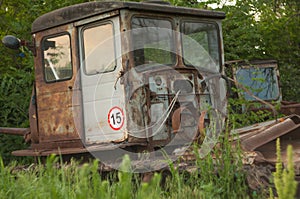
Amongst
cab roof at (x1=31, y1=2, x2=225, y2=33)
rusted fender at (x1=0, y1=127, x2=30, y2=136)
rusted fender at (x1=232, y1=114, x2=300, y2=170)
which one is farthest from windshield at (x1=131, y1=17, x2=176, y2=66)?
rusted fender at (x1=0, y1=127, x2=30, y2=136)

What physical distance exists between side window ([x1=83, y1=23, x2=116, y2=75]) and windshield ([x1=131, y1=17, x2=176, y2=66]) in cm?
31

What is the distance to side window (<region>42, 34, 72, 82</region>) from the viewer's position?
25.5 ft

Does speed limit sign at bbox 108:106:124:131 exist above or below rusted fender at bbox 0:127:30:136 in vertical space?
above

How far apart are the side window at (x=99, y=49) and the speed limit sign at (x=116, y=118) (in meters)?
0.52

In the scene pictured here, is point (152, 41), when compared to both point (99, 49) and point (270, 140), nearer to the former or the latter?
point (99, 49)

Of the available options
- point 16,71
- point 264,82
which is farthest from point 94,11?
point 264,82

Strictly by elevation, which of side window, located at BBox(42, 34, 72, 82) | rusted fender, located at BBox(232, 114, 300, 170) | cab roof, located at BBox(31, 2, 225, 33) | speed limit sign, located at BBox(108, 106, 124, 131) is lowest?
rusted fender, located at BBox(232, 114, 300, 170)

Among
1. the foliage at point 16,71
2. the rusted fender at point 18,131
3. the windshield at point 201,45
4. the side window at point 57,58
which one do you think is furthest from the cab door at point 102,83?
the foliage at point 16,71

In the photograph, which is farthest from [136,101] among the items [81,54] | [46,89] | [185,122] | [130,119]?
[46,89]

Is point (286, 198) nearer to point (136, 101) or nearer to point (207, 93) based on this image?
point (136, 101)

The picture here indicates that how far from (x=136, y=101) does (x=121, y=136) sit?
0.47 m

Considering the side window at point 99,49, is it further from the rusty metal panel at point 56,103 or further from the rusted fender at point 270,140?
the rusted fender at point 270,140

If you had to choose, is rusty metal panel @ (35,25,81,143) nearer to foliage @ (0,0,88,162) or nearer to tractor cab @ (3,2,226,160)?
tractor cab @ (3,2,226,160)

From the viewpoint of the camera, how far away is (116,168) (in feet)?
21.4
